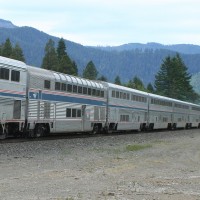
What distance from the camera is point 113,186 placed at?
1137 centimetres

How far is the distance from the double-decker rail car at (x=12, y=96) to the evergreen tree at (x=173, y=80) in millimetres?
122921

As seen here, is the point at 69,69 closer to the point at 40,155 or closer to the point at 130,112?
the point at 130,112

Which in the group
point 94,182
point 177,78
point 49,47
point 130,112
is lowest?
point 94,182

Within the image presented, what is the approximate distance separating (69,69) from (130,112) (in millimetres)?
92221

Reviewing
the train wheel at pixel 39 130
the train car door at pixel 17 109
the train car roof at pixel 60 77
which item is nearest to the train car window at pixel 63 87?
the train car roof at pixel 60 77

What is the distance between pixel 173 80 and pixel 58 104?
121 meters

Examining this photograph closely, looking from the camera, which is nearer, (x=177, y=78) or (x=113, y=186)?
(x=113, y=186)

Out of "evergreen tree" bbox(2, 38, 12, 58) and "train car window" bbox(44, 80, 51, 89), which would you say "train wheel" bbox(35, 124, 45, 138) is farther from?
"evergreen tree" bbox(2, 38, 12, 58)

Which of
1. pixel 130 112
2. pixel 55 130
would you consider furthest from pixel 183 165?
pixel 130 112

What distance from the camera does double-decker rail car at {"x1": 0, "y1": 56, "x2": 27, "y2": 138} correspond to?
79.7ft

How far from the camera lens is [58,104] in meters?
30.5

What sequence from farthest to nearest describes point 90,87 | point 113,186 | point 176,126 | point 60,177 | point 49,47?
point 49,47 → point 176,126 → point 90,87 → point 60,177 → point 113,186

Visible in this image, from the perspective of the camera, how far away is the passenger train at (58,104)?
25250 mm

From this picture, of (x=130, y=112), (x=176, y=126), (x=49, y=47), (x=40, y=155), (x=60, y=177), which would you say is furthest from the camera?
(x=49, y=47)
